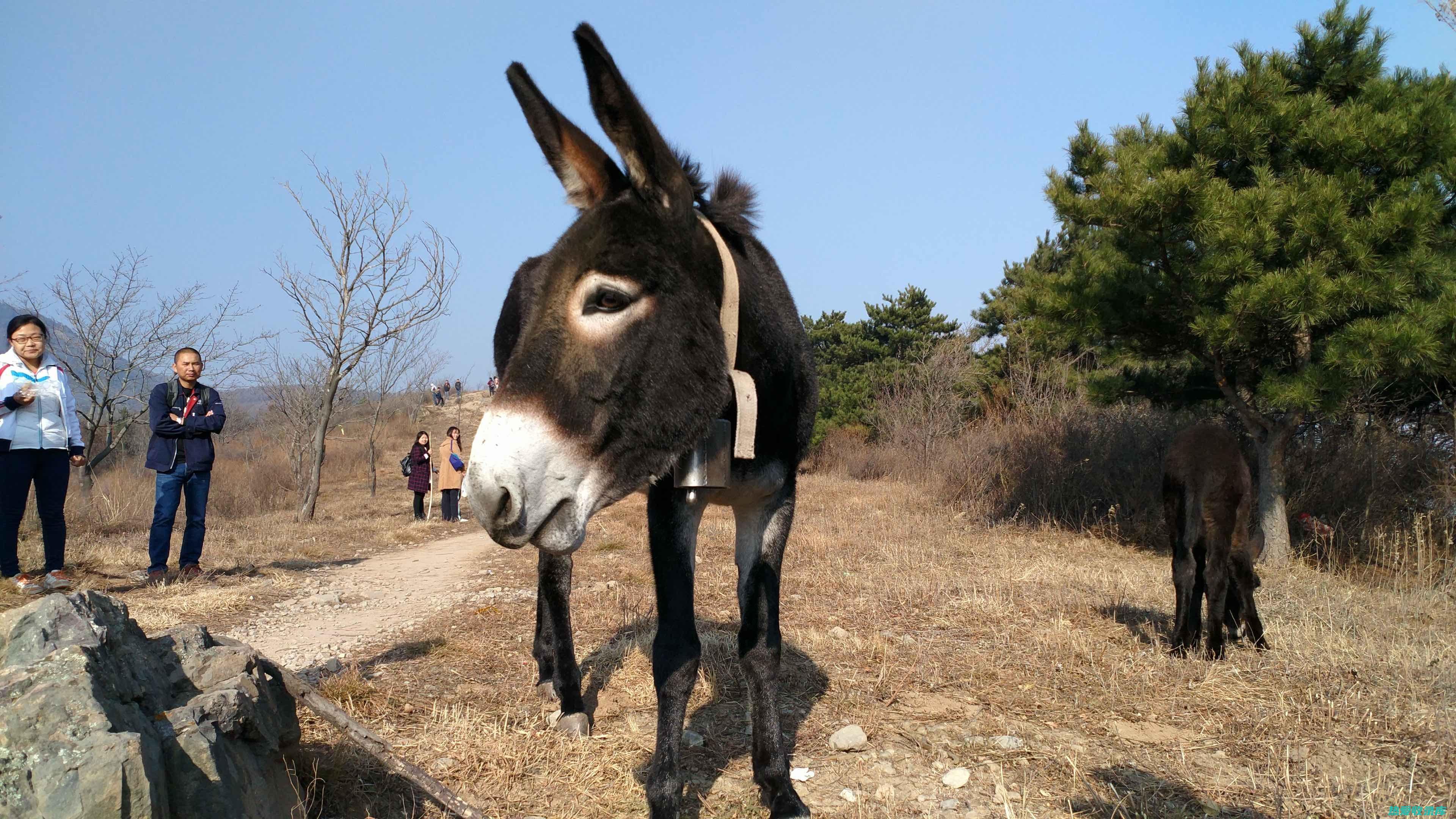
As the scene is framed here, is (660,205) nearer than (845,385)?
Yes

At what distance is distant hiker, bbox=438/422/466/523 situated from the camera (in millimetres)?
14883

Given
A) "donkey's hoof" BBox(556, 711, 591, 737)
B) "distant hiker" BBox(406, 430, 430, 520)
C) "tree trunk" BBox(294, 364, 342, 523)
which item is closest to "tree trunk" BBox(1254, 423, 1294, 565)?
"donkey's hoof" BBox(556, 711, 591, 737)

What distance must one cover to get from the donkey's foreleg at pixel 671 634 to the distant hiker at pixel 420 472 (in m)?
13.3

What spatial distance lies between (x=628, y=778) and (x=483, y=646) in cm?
221

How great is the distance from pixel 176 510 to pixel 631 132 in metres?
6.89

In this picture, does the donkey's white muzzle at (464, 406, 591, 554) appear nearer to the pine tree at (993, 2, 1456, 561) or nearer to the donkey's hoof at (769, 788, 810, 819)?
the donkey's hoof at (769, 788, 810, 819)

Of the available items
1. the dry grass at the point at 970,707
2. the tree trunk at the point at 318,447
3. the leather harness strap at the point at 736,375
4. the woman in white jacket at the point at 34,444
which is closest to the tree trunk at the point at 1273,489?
the dry grass at the point at 970,707

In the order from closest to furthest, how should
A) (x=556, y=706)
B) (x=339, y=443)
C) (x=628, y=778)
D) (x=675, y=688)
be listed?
(x=675, y=688), (x=628, y=778), (x=556, y=706), (x=339, y=443)

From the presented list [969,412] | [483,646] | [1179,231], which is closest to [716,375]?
[483,646]

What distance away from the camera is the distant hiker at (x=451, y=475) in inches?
586

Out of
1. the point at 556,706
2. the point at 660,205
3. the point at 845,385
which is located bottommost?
the point at 556,706

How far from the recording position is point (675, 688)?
2805 mm

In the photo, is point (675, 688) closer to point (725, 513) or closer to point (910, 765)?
point (910, 765)

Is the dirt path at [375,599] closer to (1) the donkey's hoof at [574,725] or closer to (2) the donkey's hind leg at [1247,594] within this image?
(1) the donkey's hoof at [574,725]
